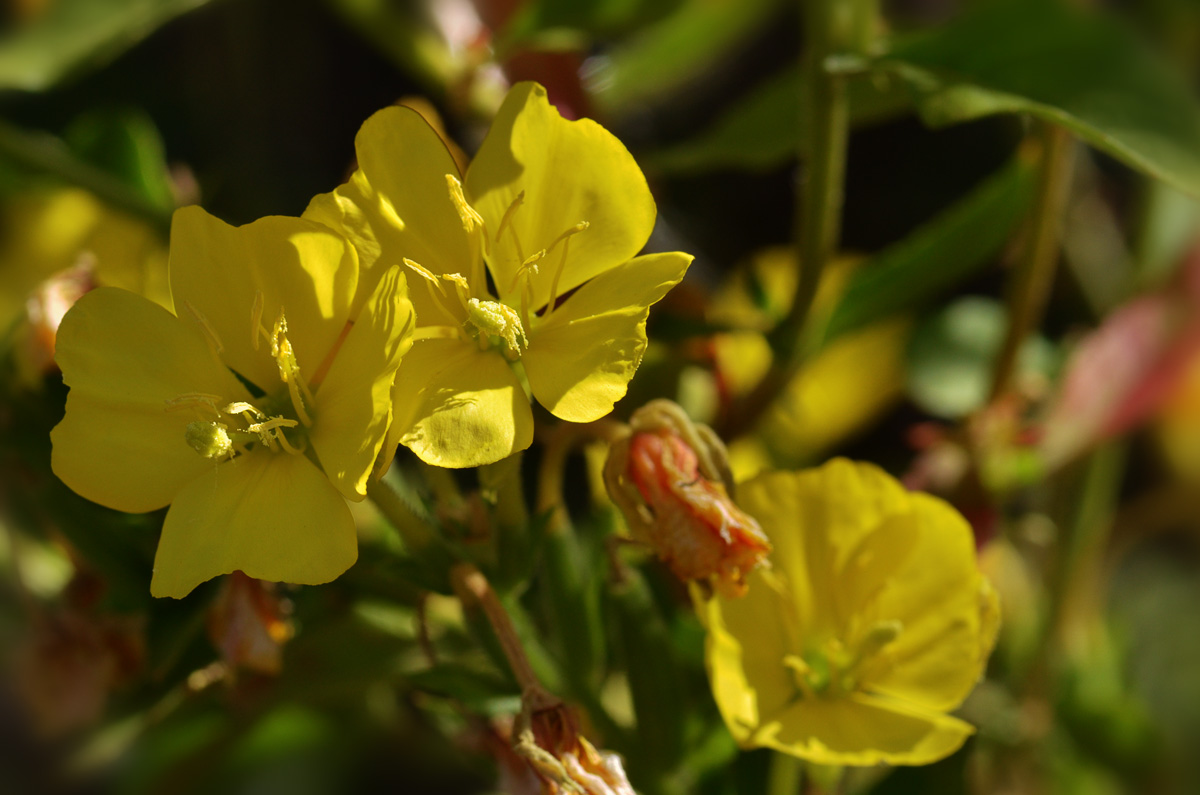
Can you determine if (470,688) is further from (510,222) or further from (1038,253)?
(1038,253)

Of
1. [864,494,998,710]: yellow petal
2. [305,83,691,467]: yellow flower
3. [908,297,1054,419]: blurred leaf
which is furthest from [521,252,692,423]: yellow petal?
[908,297,1054,419]: blurred leaf

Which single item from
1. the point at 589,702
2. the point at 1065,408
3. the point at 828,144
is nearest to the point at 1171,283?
the point at 1065,408

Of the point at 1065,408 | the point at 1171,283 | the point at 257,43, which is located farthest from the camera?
the point at 257,43

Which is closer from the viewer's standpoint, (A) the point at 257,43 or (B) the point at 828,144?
(B) the point at 828,144

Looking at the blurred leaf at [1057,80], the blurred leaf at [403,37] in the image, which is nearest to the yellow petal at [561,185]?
the blurred leaf at [1057,80]

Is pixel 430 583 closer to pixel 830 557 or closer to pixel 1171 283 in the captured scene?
pixel 830 557
